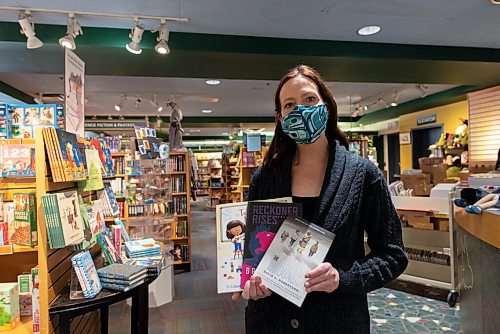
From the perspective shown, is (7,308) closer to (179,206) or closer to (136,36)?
(136,36)

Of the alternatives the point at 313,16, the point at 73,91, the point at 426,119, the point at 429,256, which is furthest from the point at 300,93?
the point at 426,119

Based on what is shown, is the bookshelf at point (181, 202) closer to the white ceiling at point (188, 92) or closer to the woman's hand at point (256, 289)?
the white ceiling at point (188, 92)

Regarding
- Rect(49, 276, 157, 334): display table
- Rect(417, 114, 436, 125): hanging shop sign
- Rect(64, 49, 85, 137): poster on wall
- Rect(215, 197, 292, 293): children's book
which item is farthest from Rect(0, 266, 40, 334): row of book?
Rect(417, 114, 436, 125): hanging shop sign

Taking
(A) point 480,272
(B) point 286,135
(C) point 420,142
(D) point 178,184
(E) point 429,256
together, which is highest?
(C) point 420,142

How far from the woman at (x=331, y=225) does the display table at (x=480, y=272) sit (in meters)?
1.17

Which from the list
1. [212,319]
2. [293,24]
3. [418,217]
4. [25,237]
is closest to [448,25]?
[293,24]

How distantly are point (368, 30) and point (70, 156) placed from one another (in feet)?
11.6

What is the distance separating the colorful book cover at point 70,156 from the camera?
75.0 inches

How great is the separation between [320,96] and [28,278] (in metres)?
1.78

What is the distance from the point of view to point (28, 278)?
1914mm

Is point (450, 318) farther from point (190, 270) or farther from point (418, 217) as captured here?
point (190, 270)

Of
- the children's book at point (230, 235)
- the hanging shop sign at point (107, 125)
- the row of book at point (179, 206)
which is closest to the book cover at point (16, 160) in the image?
the children's book at point (230, 235)

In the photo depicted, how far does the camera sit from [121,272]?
2006 millimetres

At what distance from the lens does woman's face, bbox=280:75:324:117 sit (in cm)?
112
